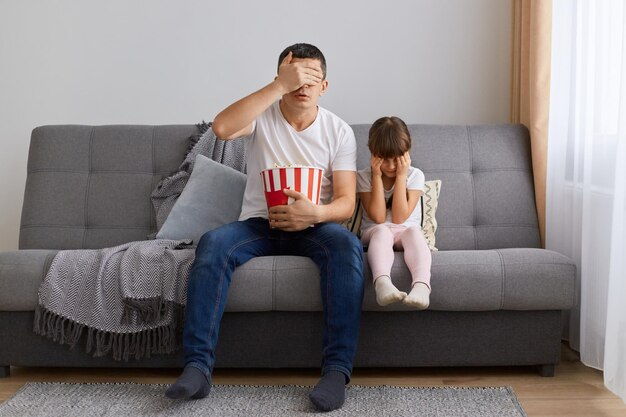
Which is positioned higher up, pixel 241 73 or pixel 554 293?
pixel 241 73

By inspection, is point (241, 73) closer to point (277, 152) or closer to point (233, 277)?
point (277, 152)

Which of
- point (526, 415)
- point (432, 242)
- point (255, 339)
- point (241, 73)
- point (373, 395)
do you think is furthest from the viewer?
point (241, 73)

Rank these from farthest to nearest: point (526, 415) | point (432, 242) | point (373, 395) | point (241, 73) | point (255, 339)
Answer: point (241, 73)
point (432, 242)
point (255, 339)
point (373, 395)
point (526, 415)

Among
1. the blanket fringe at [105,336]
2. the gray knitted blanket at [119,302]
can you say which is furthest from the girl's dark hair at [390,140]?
the blanket fringe at [105,336]

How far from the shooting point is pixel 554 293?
7.25 ft

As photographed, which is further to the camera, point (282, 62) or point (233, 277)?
point (282, 62)

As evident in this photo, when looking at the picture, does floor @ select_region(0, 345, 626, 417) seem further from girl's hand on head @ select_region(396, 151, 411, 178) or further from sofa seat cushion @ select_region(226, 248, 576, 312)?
girl's hand on head @ select_region(396, 151, 411, 178)

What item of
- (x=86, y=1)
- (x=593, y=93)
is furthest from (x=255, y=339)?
(x=86, y=1)

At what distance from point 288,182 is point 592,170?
998 mm

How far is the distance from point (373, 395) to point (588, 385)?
68cm

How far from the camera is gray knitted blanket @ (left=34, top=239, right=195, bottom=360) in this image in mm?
2217

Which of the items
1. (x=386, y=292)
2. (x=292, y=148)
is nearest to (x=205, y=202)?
(x=292, y=148)

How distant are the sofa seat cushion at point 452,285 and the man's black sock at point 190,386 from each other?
0.28m

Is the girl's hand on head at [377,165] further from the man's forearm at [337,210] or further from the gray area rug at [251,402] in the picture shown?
the gray area rug at [251,402]
